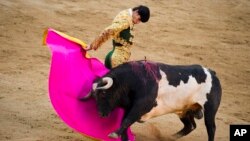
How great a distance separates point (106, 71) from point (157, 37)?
4.30 meters

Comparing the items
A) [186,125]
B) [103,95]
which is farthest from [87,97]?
[186,125]

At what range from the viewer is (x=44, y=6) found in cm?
988

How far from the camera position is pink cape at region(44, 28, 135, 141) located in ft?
16.4

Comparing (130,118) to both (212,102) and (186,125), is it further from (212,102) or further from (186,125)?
(186,125)

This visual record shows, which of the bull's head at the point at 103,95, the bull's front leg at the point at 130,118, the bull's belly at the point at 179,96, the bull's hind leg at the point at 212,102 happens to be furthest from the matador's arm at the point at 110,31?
the bull's hind leg at the point at 212,102

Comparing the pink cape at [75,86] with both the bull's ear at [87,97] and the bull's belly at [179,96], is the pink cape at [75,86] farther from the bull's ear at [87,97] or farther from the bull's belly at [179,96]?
the bull's belly at [179,96]

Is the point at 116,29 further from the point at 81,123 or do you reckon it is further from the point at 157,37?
the point at 157,37

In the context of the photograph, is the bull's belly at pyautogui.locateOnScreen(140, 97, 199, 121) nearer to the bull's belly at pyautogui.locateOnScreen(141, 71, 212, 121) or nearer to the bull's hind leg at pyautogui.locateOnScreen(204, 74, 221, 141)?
the bull's belly at pyautogui.locateOnScreen(141, 71, 212, 121)

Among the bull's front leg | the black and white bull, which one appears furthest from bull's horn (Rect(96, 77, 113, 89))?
the bull's front leg

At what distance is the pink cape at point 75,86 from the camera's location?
4.99 metres

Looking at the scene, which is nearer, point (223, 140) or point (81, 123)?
point (81, 123)

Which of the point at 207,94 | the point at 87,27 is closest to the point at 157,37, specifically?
the point at 87,27

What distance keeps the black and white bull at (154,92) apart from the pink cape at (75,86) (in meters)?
0.21

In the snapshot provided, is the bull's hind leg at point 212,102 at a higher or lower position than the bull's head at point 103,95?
lower
